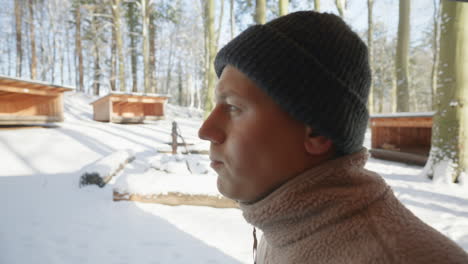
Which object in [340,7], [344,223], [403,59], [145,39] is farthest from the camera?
[145,39]

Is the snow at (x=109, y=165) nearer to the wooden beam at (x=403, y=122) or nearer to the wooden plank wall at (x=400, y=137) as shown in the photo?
the wooden beam at (x=403, y=122)

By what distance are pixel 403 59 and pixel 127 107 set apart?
15301 mm

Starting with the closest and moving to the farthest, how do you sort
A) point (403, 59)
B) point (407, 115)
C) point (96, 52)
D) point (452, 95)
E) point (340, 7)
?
point (452, 95) → point (407, 115) → point (403, 59) → point (340, 7) → point (96, 52)

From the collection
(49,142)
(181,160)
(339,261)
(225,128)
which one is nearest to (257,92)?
(225,128)

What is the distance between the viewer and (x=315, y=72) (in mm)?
780

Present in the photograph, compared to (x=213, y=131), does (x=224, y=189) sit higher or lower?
lower

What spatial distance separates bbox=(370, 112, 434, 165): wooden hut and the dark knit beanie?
695cm

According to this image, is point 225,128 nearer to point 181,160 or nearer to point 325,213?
point 325,213

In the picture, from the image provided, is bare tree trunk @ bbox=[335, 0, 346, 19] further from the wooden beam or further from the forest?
the wooden beam

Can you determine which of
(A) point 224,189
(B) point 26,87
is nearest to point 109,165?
(A) point 224,189

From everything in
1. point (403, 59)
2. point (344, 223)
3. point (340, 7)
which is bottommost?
point (344, 223)

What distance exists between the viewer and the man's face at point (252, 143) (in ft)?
2.40

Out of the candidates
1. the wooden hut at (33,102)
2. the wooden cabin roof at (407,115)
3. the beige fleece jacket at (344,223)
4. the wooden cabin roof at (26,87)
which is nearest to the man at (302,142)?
the beige fleece jacket at (344,223)

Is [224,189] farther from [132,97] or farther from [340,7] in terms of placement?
[340,7]
